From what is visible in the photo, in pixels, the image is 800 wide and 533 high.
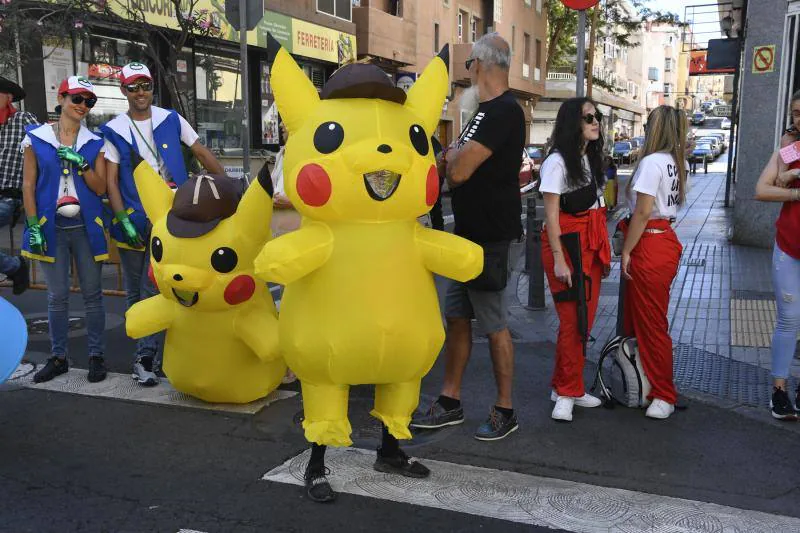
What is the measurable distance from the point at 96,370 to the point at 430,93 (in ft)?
10.2

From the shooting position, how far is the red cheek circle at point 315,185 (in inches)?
121

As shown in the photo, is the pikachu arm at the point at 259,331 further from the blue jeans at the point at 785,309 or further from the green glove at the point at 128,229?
the blue jeans at the point at 785,309

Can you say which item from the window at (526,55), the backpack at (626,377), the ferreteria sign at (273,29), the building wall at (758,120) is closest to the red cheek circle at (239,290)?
the backpack at (626,377)

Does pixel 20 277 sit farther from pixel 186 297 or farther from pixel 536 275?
pixel 536 275

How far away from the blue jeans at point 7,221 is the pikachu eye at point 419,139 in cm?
363

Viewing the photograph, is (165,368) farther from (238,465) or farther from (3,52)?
(3,52)

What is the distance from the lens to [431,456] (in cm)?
397

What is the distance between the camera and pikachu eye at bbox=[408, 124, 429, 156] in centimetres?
327

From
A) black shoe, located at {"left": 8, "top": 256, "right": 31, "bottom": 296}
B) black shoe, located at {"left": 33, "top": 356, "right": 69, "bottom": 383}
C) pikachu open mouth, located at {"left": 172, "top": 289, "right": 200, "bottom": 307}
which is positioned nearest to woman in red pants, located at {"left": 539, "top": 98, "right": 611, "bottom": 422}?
pikachu open mouth, located at {"left": 172, "top": 289, "right": 200, "bottom": 307}

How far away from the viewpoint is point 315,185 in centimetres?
307

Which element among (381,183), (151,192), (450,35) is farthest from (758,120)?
(450,35)

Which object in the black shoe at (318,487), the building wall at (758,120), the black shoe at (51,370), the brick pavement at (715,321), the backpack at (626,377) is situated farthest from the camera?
the building wall at (758,120)

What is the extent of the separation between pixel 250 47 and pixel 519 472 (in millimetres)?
17009

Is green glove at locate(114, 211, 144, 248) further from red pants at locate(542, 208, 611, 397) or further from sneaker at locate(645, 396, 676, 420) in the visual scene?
sneaker at locate(645, 396, 676, 420)
